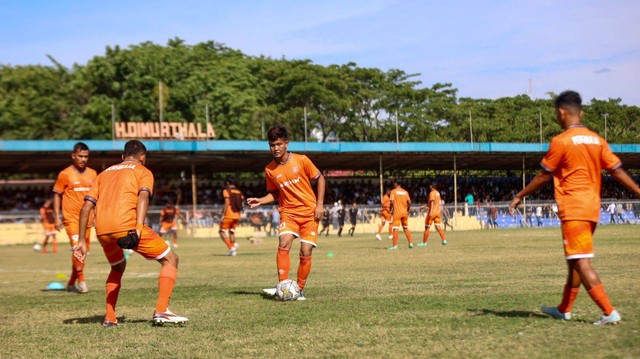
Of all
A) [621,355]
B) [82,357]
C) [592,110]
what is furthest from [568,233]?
[592,110]

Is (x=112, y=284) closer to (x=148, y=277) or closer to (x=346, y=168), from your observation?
(x=148, y=277)

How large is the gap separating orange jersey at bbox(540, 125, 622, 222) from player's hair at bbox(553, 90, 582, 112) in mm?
211

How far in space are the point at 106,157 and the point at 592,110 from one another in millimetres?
33311

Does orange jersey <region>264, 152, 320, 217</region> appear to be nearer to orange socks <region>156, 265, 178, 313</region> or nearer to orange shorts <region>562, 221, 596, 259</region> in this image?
orange socks <region>156, 265, 178, 313</region>

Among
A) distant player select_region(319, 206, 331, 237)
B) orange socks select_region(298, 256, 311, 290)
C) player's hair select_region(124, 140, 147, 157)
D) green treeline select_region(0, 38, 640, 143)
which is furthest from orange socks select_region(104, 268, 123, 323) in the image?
green treeline select_region(0, 38, 640, 143)

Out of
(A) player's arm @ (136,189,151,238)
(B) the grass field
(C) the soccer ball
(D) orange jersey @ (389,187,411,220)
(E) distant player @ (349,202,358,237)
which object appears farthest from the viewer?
(E) distant player @ (349,202,358,237)

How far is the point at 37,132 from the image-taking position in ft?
217

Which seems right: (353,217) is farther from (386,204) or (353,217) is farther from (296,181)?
(296,181)

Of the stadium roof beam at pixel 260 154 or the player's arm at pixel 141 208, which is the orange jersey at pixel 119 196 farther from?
the stadium roof beam at pixel 260 154

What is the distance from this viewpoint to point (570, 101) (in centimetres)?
758

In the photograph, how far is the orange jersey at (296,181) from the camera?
36.4 ft

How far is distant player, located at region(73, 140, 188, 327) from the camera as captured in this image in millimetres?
8391

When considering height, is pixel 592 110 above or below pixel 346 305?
above

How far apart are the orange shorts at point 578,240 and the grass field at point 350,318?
0.65 meters
